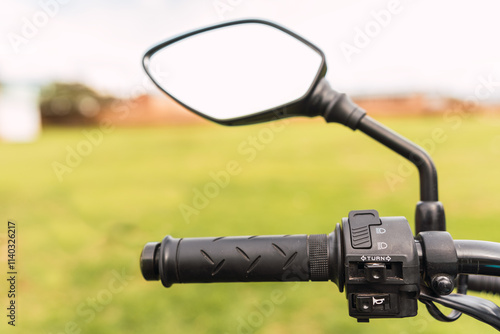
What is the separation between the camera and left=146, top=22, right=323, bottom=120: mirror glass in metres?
1.13

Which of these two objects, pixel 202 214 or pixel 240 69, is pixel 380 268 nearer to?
pixel 240 69

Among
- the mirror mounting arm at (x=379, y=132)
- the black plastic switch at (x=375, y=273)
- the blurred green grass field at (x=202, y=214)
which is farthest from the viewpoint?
the blurred green grass field at (x=202, y=214)

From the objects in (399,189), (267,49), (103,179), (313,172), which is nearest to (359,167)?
(313,172)

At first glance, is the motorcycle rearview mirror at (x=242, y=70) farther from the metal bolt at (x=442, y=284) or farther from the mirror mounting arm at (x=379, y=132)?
the metal bolt at (x=442, y=284)

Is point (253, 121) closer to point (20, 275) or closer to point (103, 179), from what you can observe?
point (20, 275)

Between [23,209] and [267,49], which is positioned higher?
[267,49]

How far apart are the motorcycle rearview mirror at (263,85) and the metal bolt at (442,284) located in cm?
18

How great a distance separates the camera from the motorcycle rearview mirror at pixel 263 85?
95cm

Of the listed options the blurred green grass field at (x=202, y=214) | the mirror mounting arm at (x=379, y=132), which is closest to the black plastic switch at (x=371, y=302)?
the mirror mounting arm at (x=379, y=132)

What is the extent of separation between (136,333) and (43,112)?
3030cm

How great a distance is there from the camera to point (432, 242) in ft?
2.63

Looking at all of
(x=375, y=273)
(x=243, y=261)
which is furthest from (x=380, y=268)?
(x=243, y=261)

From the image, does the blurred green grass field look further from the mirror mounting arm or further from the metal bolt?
the metal bolt

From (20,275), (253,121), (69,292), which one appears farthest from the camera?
(20,275)
